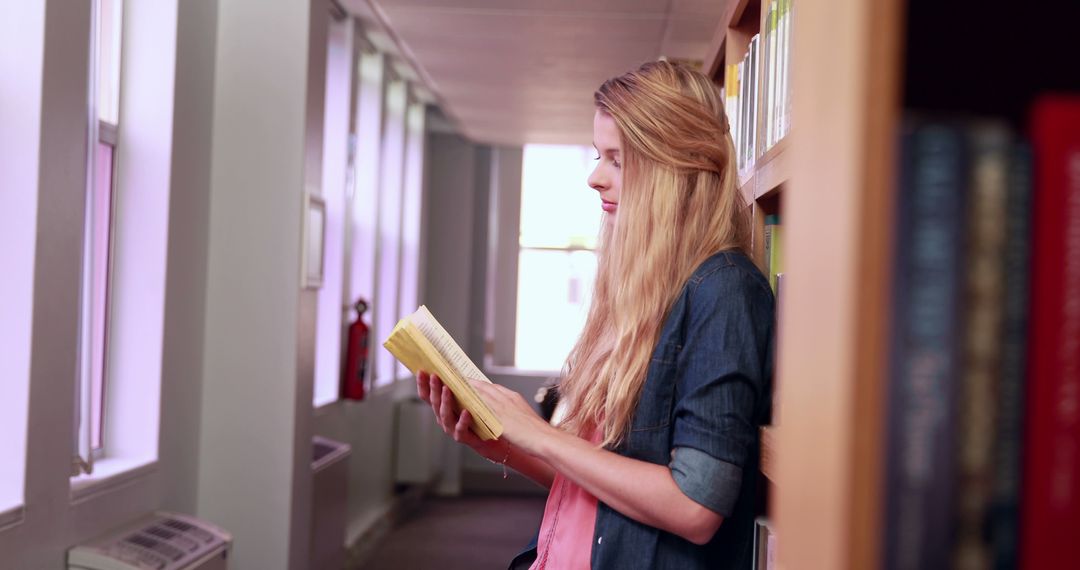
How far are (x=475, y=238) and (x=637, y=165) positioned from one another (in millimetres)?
8797

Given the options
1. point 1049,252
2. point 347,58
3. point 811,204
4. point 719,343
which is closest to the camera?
point 1049,252

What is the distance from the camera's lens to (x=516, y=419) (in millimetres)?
1454

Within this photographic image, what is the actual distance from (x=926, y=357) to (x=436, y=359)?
113 centimetres

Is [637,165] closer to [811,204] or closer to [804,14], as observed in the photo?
[804,14]

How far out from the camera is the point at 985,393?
0.38 m

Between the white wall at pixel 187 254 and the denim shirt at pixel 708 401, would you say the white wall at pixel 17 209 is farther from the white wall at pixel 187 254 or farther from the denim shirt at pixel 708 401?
the denim shirt at pixel 708 401

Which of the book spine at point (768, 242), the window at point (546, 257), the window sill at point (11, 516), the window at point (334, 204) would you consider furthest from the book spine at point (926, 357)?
the window at point (546, 257)

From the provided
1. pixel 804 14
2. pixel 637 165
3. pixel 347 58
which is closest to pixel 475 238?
pixel 347 58

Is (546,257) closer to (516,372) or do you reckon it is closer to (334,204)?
(516,372)

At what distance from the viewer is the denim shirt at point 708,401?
128cm

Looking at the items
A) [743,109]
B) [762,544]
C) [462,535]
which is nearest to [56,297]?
[743,109]

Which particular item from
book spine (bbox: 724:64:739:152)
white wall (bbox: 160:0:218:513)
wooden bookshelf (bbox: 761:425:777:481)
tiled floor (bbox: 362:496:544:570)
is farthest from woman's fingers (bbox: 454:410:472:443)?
tiled floor (bbox: 362:496:544:570)

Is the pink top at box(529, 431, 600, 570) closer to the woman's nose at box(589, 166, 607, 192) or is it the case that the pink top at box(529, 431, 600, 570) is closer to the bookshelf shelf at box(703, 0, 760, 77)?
the woman's nose at box(589, 166, 607, 192)

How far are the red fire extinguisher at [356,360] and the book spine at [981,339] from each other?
579cm
